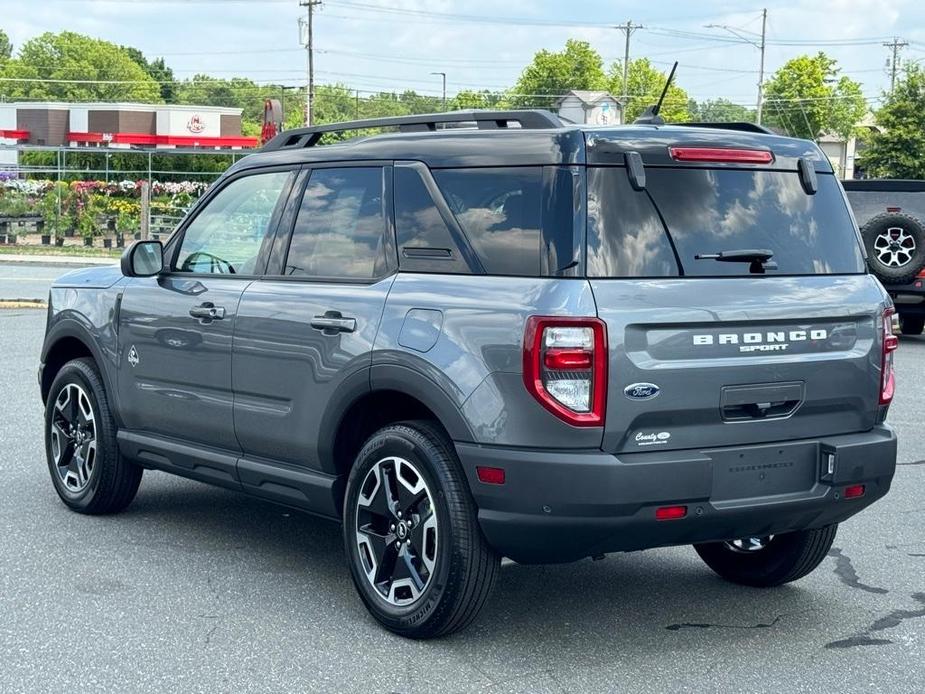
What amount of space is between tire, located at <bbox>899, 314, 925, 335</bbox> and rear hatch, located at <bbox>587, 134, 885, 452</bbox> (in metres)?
14.0

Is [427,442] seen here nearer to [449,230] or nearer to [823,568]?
[449,230]

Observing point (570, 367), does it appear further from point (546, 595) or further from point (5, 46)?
point (5, 46)

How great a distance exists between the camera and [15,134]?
233 feet

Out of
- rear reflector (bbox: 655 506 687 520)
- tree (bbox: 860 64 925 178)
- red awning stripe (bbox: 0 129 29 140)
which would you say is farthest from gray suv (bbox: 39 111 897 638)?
red awning stripe (bbox: 0 129 29 140)

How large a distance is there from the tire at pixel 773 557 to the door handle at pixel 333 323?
201 cm

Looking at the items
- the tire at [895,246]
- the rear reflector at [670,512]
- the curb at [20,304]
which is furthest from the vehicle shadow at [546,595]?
the curb at [20,304]

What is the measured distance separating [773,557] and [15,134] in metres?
70.4

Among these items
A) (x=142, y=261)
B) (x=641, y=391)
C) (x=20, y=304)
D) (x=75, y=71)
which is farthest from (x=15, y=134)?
(x=75, y=71)

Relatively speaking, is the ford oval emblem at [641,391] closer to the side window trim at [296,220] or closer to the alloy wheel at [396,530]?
the alloy wheel at [396,530]

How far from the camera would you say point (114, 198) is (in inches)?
Answer: 1628

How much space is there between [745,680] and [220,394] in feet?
8.77

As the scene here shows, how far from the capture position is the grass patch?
3462 cm

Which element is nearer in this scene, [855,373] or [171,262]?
[855,373]

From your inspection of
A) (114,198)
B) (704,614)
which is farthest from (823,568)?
(114,198)
